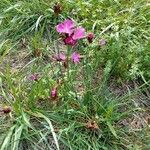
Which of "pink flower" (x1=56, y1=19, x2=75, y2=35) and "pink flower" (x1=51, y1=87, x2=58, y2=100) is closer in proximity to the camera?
"pink flower" (x1=56, y1=19, x2=75, y2=35)

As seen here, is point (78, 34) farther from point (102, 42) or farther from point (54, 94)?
point (102, 42)

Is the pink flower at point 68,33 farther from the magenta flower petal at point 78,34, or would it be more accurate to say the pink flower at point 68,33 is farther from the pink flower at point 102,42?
the pink flower at point 102,42

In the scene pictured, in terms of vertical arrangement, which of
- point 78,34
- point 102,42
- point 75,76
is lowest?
point 75,76

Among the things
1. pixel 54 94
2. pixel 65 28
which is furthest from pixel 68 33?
pixel 54 94

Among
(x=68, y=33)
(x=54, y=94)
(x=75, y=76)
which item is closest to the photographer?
(x=68, y=33)

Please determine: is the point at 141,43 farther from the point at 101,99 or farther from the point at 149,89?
the point at 101,99

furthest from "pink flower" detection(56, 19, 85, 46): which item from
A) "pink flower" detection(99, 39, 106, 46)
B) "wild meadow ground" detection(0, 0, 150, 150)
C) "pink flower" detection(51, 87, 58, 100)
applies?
"pink flower" detection(99, 39, 106, 46)

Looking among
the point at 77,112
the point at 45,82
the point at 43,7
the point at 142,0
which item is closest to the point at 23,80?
the point at 45,82

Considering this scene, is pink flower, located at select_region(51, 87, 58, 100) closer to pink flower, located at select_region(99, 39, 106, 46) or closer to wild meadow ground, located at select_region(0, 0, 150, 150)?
wild meadow ground, located at select_region(0, 0, 150, 150)

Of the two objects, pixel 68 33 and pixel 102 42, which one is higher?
pixel 68 33
